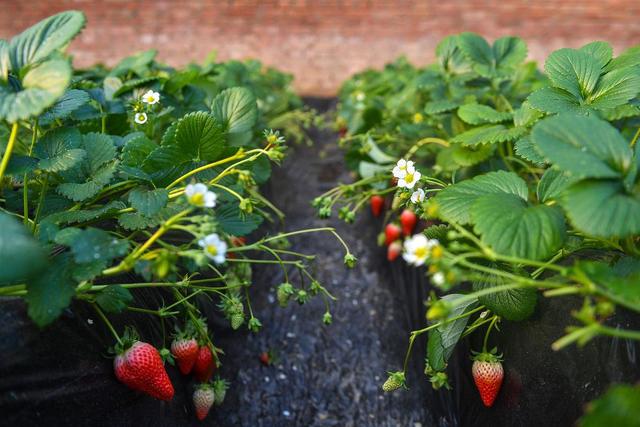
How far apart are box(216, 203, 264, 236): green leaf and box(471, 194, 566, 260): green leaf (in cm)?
38

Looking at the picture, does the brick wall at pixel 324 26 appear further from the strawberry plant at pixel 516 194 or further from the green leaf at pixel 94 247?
the green leaf at pixel 94 247

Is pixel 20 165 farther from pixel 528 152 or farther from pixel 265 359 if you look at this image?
pixel 528 152

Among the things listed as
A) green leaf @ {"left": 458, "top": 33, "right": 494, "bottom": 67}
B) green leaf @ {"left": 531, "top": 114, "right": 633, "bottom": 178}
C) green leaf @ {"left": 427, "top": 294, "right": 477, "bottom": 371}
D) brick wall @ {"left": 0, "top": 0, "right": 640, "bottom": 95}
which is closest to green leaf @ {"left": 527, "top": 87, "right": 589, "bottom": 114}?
green leaf @ {"left": 531, "top": 114, "right": 633, "bottom": 178}

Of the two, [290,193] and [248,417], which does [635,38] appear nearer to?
[290,193]

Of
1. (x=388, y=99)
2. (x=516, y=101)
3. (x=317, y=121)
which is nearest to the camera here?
(x=516, y=101)

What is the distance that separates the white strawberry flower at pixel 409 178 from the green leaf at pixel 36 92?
0.50 metres

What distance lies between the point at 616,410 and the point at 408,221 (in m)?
1.00

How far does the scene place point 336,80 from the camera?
15.8 feet

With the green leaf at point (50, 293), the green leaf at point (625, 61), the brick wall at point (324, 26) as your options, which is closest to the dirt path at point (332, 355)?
the green leaf at point (50, 293)

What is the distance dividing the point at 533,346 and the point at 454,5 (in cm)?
421

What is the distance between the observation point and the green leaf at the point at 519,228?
773 mm

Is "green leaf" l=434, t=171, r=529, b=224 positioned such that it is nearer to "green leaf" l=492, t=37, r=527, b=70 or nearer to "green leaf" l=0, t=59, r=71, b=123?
"green leaf" l=0, t=59, r=71, b=123

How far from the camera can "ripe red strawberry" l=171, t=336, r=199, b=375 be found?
1.04 meters

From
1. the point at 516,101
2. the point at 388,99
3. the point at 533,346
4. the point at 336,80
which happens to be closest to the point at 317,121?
the point at 388,99
